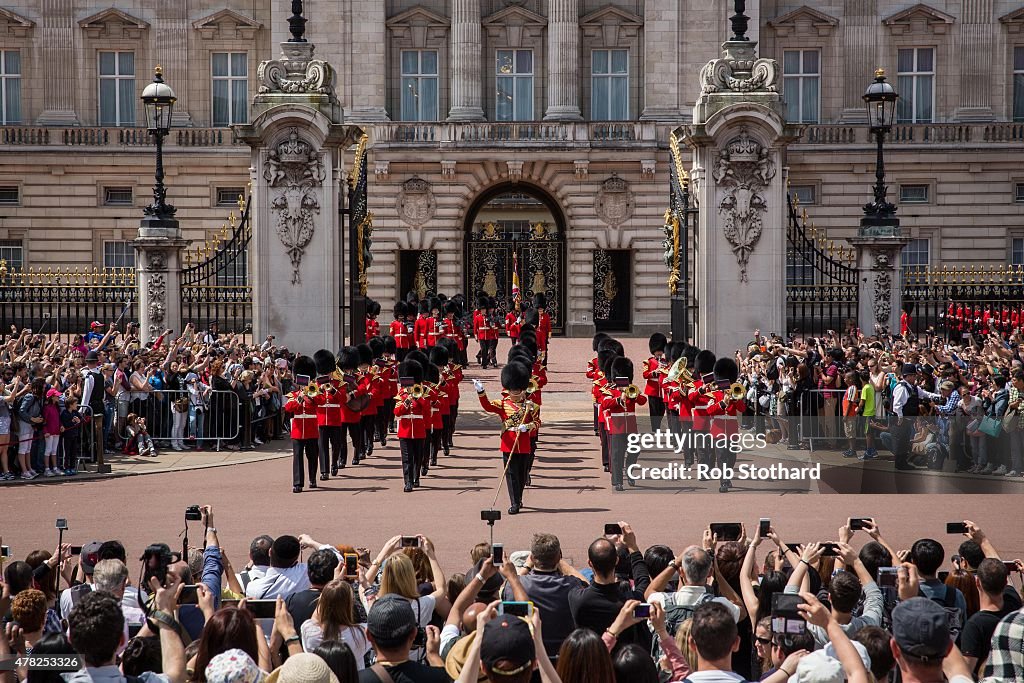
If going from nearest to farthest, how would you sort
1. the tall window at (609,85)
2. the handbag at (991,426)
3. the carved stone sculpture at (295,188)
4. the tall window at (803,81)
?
the handbag at (991,426) < the carved stone sculpture at (295,188) < the tall window at (609,85) < the tall window at (803,81)

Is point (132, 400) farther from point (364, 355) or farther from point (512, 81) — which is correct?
point (512, 81)

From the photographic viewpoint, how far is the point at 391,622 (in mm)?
4922

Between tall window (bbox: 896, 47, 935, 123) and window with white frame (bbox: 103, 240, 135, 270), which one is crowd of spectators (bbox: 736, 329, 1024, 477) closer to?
tall window (bbox: 896, 47, 935, 123)

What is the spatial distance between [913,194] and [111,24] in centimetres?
2150

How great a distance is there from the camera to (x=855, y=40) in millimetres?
36906

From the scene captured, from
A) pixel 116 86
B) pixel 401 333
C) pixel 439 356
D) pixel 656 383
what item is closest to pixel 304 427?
pixel 439 356

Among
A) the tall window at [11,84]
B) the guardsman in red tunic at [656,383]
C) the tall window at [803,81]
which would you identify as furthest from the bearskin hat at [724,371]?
the tall window at [11,84]

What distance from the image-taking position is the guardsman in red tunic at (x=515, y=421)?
481 inches

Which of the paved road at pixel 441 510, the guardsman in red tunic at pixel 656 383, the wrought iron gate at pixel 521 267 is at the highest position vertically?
the wrought iron gate at pixel 521 267

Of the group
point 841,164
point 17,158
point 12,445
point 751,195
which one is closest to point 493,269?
point 841,164

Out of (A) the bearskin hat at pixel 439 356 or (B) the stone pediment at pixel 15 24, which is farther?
(B) the stone pediment at pixel 15 24

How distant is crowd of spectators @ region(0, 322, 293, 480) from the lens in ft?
45.3

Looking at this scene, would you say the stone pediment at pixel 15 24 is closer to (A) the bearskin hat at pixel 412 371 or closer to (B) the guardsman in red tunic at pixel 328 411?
(B) the guardsman in red tunic at pixel 328 411

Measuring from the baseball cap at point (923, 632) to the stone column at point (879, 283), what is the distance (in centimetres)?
1526
